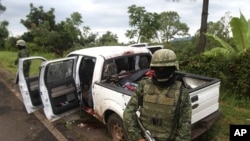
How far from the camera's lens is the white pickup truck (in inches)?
182

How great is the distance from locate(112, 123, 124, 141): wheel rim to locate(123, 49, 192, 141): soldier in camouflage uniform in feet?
6.32

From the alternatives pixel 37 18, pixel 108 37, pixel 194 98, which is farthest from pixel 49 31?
pixel 194 98

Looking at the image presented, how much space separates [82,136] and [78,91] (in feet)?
3.03

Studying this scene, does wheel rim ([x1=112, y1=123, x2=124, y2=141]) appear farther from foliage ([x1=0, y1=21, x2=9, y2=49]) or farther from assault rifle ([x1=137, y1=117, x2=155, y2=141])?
foliage ([x1=0, y1=21, x2=9, y2=49])

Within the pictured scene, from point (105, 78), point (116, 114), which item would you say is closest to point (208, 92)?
point (116, 114)

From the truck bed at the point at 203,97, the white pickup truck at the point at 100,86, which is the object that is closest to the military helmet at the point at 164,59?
the truck bed at the point at 203,97

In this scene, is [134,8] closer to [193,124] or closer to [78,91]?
[78,91]

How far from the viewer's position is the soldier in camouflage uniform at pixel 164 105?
2.77 m

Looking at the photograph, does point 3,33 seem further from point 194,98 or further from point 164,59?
point 164,59

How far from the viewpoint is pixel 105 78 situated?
5352 millimetres

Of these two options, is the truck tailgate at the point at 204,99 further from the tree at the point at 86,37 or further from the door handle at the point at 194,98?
the tree at the point at 86,37

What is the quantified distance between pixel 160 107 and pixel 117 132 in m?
2.27

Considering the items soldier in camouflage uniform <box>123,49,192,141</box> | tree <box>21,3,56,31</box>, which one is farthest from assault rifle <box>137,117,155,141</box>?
tree <box>21,3,56,31</box>

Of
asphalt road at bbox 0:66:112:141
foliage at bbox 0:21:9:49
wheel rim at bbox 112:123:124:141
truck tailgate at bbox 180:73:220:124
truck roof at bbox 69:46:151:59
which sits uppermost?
foliage at bbox 0:21:9:49
